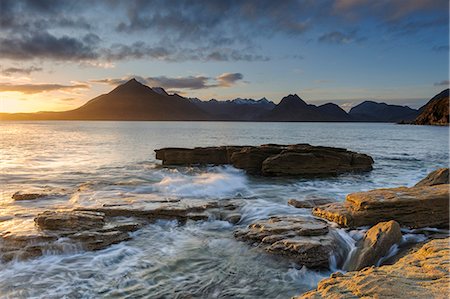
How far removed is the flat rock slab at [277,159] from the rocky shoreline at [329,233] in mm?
9356

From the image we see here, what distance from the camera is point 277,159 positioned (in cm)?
2498

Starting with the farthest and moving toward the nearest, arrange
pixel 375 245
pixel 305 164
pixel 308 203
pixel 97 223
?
pixel 305 164, pixel 308 203, pixel 97 223, pixel 375 245

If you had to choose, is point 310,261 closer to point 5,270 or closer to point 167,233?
point 167,233

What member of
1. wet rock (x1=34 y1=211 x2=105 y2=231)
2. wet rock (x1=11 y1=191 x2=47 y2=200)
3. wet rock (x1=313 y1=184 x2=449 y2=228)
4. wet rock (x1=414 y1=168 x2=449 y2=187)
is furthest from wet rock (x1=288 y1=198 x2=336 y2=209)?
wet rock (x1=11 y1=191 x2=47 y2=200)

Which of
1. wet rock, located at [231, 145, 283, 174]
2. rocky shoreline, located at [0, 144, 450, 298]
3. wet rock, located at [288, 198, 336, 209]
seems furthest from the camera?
wet rock, located at [231, 145, 283, 174]

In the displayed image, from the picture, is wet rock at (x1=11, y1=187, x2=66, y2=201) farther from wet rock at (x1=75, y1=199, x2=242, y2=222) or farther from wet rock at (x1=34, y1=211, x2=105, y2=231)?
wet rock at (x1=34, y1=211, x2=105, y2=231)

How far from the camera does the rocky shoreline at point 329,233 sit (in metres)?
5.91

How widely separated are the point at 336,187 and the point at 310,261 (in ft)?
42.6

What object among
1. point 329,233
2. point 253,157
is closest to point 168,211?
point 329,233

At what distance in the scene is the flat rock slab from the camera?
979 inches

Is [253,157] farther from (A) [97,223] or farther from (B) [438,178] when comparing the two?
(A) [97,223]

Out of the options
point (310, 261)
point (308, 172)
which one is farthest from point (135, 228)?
point (308, 172)

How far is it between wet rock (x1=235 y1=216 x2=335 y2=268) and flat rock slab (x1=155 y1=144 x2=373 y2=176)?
13.2 meters

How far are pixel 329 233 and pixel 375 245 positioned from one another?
1501 millimetres
